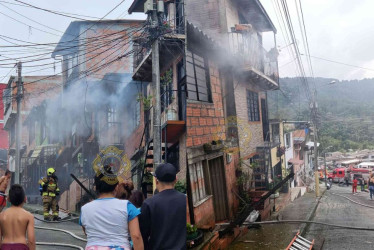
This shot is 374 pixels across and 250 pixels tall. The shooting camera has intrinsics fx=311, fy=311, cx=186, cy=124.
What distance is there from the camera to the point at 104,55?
7609 millimetres

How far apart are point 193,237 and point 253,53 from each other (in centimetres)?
477

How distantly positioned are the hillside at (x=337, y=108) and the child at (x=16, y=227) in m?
6.42

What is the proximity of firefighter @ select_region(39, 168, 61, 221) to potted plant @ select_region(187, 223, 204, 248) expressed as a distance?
376 cm

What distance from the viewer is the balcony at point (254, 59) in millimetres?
7527

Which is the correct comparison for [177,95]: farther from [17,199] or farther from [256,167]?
[17,199]

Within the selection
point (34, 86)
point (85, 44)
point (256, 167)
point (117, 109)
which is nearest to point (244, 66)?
point (256, 167)

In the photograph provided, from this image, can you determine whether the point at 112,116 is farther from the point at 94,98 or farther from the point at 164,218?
the point at 164,218

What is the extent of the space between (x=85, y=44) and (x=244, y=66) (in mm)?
3886

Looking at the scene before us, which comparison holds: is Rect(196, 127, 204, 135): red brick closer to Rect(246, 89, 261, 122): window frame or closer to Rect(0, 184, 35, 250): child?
Rect(246, 89, 261, 122): window frame

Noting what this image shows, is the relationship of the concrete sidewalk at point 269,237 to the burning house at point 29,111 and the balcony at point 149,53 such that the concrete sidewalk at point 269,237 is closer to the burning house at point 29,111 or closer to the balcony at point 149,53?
the balcony at point 149,53

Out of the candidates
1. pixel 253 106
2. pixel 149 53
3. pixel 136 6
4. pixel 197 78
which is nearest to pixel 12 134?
pixel 149 53

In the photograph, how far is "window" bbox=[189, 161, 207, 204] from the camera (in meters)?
6.33

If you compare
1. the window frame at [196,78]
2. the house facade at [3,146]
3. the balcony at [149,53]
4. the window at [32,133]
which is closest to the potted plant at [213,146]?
the window frame at [196,78]

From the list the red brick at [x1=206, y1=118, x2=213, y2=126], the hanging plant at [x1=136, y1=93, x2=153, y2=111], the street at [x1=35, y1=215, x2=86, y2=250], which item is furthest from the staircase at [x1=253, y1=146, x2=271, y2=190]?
the street at [x1=35, y1=215, x2=86, y2=250]
